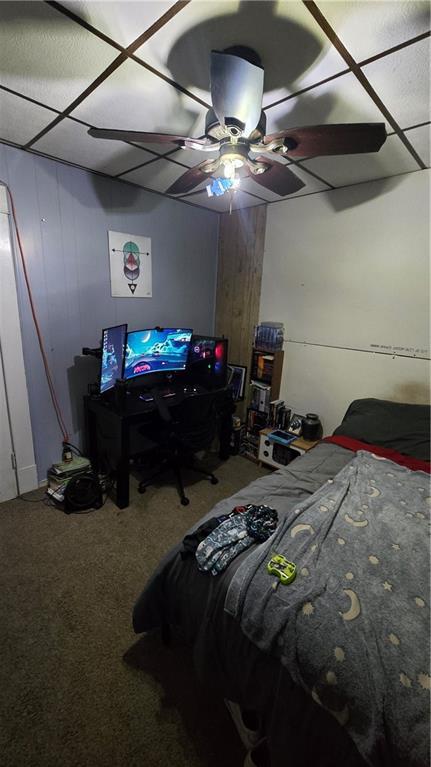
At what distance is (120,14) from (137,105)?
481mm

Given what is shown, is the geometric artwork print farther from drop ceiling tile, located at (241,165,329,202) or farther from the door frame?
drop ceiling tile, located at (241,165,329,202)

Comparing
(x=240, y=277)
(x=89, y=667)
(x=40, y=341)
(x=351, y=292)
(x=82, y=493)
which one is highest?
(x=240, y=277)

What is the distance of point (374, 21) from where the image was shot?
1.04m

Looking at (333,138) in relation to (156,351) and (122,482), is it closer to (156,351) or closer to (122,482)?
(156,351)

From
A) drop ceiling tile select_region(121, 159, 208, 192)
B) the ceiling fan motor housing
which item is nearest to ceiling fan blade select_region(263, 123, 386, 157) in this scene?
the ceiling fan motor housing

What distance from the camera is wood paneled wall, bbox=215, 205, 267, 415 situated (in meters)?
3.15

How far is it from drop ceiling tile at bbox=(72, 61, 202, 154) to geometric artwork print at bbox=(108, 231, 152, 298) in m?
1.00

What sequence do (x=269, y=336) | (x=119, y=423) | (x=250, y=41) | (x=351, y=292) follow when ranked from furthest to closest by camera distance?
(x=269, y=336)
(x=351, y=292)
(x=119, y=423)
(x=250, y=41)

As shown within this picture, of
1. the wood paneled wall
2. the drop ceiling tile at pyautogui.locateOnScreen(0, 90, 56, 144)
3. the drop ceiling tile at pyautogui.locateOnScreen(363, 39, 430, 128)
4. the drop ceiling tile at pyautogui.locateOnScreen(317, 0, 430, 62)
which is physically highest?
the drop ceiling tile at pyautogui.locateOnScreen(0, 90, 56, 144)

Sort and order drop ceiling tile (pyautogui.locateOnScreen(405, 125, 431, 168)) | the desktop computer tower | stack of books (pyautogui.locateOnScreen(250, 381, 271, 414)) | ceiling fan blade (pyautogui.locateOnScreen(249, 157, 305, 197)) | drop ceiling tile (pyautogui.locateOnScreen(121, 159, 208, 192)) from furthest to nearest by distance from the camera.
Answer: stack of books (pyautogui.locateOnScreen(250, 381, 271, 414)) < the desktop computer tower < drop ceiling tile (pyautogui.locateOnScreen(121, 159, 208, 192)) < drop ceiling tile (pyautogui.locateOnScreen(405, 125, 431, 168)) < ceiling fan blade (pyautogui.locateOnScreen(249, 157, 305, 197))

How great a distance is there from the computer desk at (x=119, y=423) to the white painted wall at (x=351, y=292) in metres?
0.90

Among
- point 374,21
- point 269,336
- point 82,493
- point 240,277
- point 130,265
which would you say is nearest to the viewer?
point 374,21

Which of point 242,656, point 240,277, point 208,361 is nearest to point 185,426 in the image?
point 208,361

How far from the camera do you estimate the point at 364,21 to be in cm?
104
